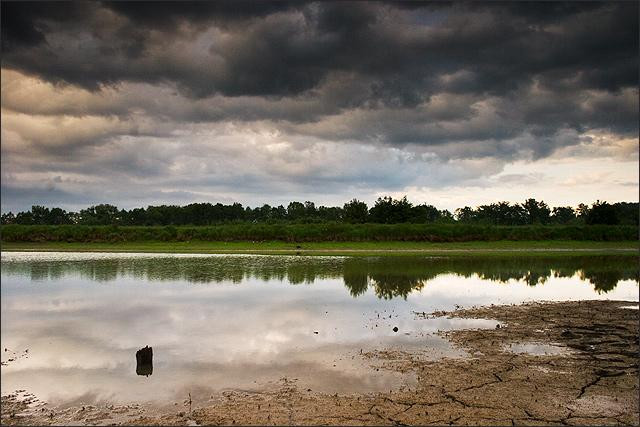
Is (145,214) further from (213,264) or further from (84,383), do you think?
(84,383)

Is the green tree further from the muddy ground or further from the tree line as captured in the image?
the muddy ground

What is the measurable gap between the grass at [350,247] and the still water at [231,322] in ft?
76.1

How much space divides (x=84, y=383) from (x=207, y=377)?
297 cm

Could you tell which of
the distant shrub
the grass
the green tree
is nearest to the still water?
the grass

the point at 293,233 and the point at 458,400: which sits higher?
the point at 293,233

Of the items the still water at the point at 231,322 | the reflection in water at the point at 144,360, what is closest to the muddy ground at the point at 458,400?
the still water at the point at 231,322

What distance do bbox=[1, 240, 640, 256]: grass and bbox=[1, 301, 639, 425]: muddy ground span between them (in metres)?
47.5

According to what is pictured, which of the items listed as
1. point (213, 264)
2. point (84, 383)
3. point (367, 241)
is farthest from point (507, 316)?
point (367, 241)

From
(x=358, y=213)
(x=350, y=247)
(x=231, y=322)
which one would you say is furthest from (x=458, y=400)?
(x=358, y=213)

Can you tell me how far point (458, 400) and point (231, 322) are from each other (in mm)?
11010

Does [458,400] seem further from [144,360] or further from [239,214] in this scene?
[239,214]

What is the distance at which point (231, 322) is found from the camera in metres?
20.1

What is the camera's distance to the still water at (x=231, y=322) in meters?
12.9

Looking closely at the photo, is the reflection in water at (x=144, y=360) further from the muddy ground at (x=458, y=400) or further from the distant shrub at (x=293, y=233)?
the distant shrub at (x=293, y=233)
